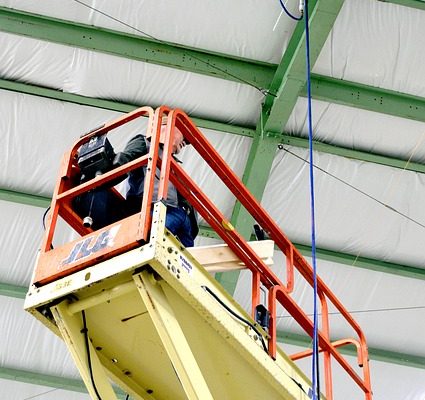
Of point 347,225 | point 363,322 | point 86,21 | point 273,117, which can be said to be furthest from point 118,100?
point 363,322

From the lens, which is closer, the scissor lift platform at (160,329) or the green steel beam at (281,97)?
the scissor lift platform at (160,329)

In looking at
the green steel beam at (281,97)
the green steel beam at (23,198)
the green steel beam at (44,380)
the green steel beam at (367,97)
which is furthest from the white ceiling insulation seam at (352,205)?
the green steel beam at (44,380)

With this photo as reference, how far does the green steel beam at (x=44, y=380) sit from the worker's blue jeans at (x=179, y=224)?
25.8ft

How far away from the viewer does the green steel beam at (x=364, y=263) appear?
11.1 meters

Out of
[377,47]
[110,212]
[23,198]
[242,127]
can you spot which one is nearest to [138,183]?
[110,212]

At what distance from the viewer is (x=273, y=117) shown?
9492 mm

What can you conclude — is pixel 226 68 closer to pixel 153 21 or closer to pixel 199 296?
pixel 153 21

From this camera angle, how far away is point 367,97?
965cm

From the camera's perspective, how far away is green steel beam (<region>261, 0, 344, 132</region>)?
840cm

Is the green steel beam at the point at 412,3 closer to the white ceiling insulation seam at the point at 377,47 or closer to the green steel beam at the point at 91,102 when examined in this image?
the white ceiling insulation seam at the point at 377,47

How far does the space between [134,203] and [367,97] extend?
16.3 feet

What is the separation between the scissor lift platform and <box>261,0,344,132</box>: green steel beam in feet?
13.9

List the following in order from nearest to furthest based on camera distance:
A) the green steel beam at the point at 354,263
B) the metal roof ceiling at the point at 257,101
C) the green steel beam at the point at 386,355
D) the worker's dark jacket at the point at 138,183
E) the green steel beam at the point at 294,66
→ 1. the worker's dark jacket at the point at 138,183
2. the green steel beam at the point at 294,66
3. the metal roof ceiling at the point at 257,101
4. the green steel beam at the point at 354,263
5. the green steel beam at the point at 386,355

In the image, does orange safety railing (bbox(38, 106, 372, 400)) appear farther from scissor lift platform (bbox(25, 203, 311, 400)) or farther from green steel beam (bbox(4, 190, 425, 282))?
green steel beam (bbox(4, 190, 425, 282))
